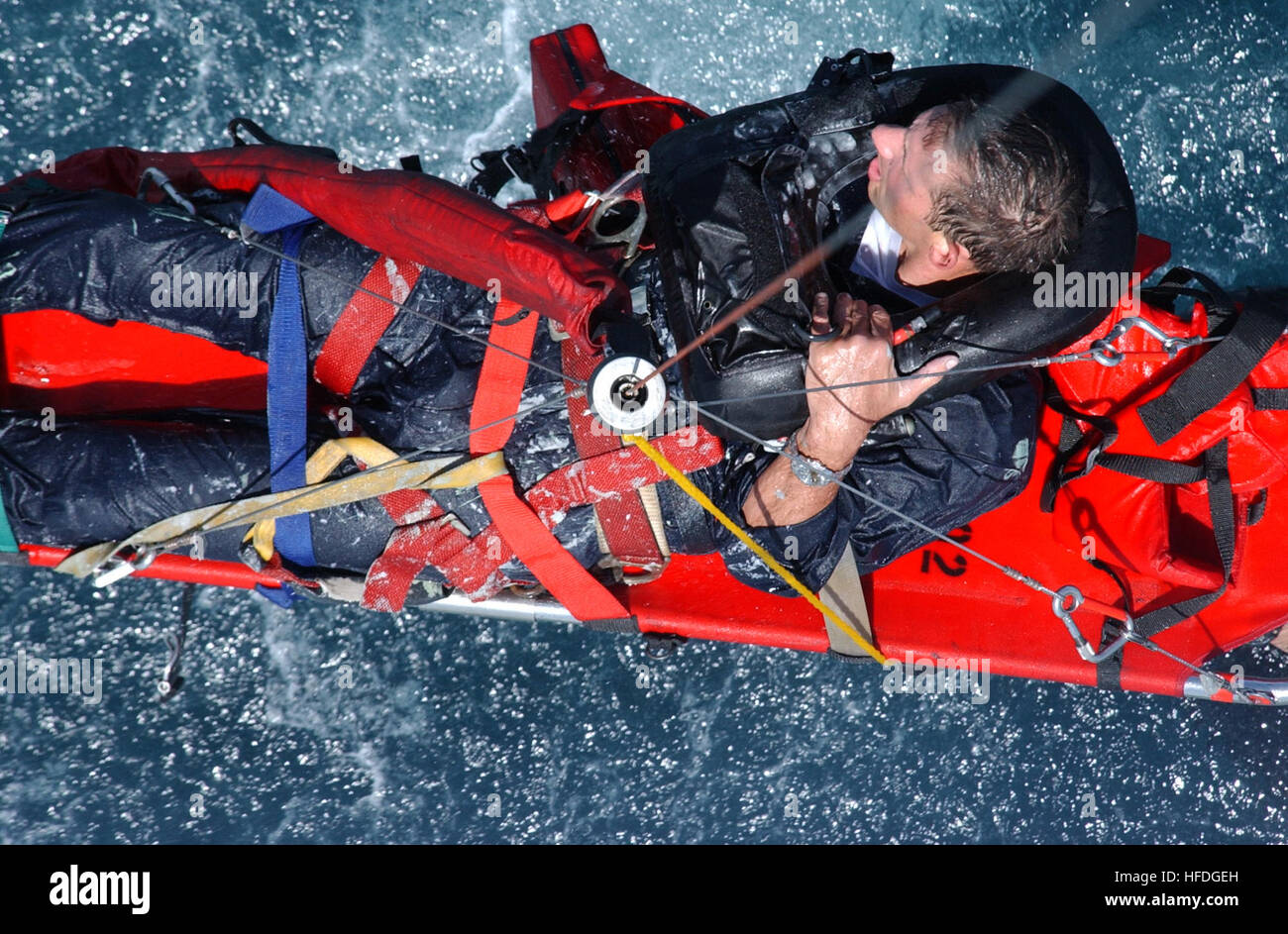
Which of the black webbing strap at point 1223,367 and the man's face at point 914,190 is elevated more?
the man's face at point 914,190

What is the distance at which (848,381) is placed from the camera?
170 centimetres

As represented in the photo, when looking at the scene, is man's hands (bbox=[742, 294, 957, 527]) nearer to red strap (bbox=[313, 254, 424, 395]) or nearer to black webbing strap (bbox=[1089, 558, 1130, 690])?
red strap (bbox=[313, 254, 424, 395])

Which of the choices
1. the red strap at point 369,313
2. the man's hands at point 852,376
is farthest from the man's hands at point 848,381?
the red strap at point 369,313

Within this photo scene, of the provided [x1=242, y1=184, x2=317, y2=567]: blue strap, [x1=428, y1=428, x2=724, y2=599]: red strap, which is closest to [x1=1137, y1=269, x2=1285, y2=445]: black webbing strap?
[x1=428, y1=428, x2=724, y2=599]: red strap

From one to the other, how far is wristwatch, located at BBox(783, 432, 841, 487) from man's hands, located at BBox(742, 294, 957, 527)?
1 cm

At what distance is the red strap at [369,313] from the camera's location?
1.95 metres

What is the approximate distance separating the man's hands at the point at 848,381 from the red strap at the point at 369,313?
759 mm

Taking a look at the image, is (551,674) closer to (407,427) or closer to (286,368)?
(407,427)

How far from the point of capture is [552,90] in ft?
8.08

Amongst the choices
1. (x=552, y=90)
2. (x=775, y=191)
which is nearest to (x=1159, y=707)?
(x=775, y=191)

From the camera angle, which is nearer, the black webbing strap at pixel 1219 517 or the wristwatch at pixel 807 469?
the wristwatch at pixel 807 469

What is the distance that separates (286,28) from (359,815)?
2.04 metres

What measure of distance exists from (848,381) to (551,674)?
1.38 m

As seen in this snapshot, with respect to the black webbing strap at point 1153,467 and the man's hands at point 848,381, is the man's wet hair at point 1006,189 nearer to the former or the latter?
the man's hands at point 848,381
